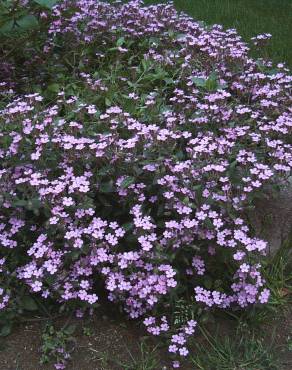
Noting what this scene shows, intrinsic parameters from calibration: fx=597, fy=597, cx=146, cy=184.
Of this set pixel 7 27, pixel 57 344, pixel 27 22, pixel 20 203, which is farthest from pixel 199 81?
pixel 57 344

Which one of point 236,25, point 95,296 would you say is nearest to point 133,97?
point 95,296

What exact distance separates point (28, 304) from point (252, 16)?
485 centimetres

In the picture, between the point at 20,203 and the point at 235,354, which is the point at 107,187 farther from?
the point at 235,354

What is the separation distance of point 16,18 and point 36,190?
1330 millimetres

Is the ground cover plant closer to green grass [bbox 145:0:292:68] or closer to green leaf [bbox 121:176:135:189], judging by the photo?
green leaf [bbox 121:176:135:189]

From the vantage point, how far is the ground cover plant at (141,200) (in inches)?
101

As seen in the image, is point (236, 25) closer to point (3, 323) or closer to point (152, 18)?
point (152, 18)

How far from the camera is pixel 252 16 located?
256 inches

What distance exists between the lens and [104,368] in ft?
8.34

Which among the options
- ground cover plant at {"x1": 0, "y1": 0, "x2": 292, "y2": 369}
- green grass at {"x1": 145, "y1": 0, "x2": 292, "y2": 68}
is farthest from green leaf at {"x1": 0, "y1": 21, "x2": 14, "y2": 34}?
green grass at {"x1": 145, "y1": 0, "x2": 292, "y2": 68}

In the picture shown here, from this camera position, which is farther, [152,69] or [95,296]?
[152,69]

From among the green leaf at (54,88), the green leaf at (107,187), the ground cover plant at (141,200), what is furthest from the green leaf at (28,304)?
the green leaf at (54,88)

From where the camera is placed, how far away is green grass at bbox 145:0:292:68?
221 inches

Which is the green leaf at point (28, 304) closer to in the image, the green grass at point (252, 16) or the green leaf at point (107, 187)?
the green leaf at point (107, 187)
